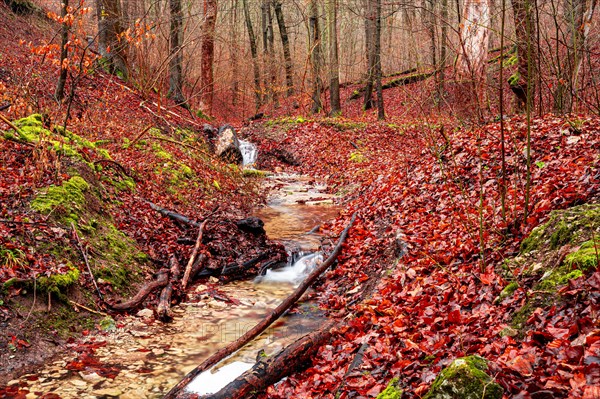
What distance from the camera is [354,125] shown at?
1944 centimetres

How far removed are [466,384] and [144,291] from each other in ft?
16.5

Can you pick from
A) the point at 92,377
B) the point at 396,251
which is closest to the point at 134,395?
the point at 92,377

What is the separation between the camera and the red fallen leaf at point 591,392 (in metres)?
2.47

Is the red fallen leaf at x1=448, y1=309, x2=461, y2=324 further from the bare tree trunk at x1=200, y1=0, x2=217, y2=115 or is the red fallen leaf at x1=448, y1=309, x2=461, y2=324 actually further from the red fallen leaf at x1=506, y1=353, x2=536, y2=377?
the bare tree trunk at x1=200, y1=0, x2=217, y2=115

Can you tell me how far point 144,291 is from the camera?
650 cm

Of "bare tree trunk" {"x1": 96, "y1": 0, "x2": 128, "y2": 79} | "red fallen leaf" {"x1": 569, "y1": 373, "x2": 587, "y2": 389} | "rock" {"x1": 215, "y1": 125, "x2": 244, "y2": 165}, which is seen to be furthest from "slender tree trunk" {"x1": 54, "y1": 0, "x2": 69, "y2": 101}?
"red fallen leaf" {"x1": 569, "y1": 373, "x2": 587, "y2": 389}

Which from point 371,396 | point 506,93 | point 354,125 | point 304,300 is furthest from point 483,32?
point 371,396

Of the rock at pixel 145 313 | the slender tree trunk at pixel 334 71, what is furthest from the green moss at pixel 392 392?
the slender tree trunk at pixel 334 71

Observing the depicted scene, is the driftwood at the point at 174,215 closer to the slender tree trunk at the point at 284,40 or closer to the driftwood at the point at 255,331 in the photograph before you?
the driftwood at the point at 255,331

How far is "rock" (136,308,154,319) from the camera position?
612cm

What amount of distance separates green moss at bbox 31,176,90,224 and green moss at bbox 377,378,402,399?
5.35 meters

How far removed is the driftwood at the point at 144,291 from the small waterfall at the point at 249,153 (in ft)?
37.5

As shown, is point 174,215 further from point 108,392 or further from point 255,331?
point 108,392

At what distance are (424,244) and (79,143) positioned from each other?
7145 mm
